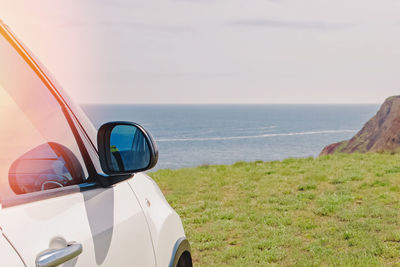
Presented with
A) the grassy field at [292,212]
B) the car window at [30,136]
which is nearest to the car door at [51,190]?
the car window at [30,136]

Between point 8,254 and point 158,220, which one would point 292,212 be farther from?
point 8,254

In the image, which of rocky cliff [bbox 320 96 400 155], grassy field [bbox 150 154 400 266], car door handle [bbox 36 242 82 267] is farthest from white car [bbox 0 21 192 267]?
rocky cliff [bbox 320 96 400 155]

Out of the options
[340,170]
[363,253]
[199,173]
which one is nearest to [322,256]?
[363,253]

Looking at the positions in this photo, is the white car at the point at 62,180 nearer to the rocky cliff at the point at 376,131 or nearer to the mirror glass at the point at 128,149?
the mirror glass at the point at 128,149

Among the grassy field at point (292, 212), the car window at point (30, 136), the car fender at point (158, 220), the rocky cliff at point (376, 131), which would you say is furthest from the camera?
the rocky cliff at point (376, 131)

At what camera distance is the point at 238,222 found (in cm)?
777

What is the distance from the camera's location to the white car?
1.43m

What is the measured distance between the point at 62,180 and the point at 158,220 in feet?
2.45

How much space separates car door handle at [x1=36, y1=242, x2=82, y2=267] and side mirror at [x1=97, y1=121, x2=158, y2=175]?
0.59 meters

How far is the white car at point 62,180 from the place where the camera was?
1433mm

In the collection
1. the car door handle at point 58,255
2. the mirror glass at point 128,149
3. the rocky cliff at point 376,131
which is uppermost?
the mirror glass at point 128,149

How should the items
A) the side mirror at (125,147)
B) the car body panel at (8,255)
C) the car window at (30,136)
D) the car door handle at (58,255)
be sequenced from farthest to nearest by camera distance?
the side mirror at (125,147), the car window at (30,136), the car door handle at (58,255), the car body panel at (8,255)

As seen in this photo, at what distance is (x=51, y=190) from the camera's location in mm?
1705

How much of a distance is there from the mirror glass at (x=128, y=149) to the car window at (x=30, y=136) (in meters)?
0.17
